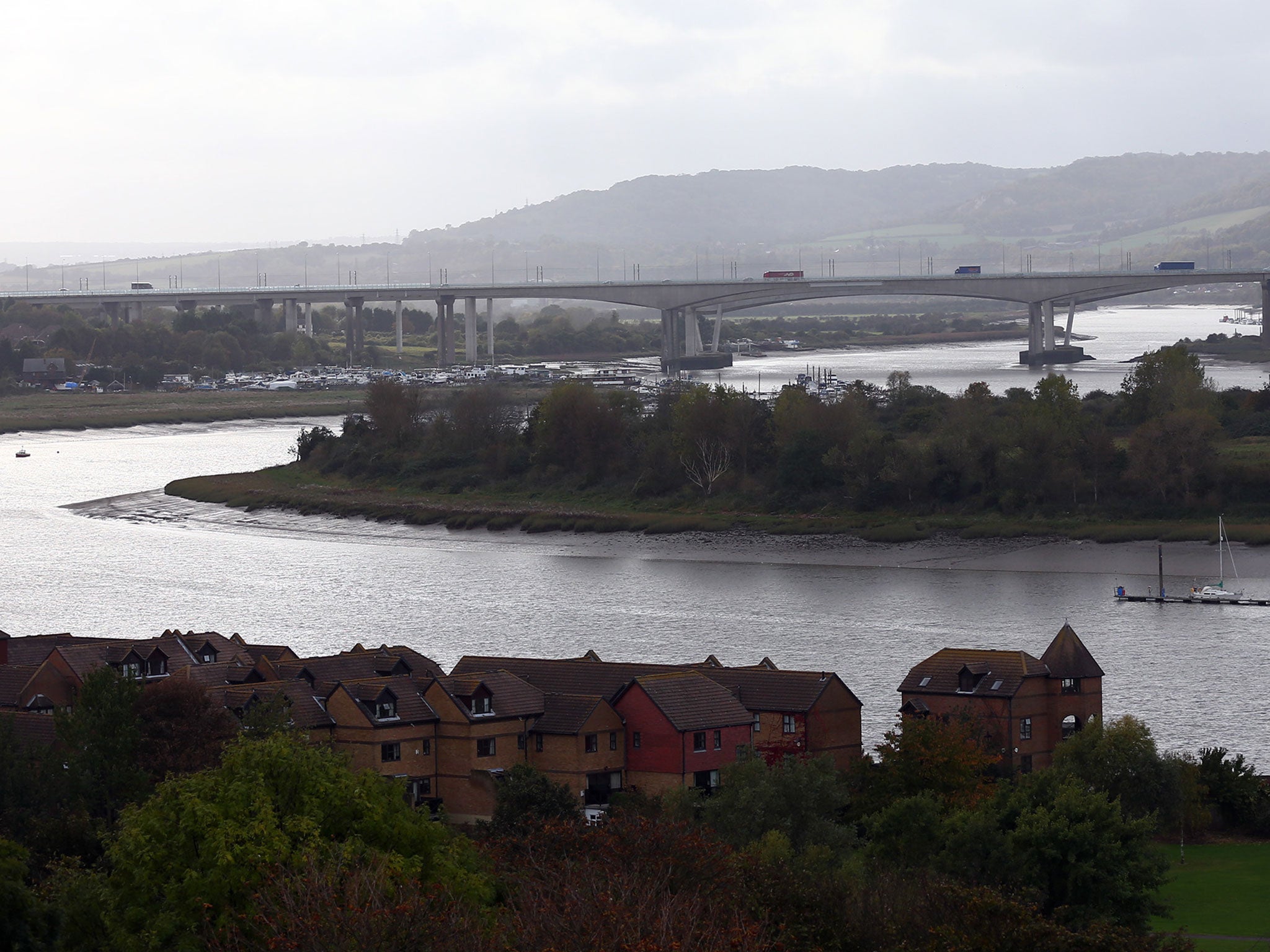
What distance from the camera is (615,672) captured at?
17125mm

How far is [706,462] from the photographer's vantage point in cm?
3609

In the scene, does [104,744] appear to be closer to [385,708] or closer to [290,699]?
[290,699]

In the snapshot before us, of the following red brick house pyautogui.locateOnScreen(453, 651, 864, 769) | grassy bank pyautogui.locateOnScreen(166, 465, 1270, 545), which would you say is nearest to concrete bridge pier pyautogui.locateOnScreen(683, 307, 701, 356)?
grassy bank pyautogui.locateOnScreen(166, 465, 1270, 545)

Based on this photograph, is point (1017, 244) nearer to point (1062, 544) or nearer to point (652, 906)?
point (1062, 544)

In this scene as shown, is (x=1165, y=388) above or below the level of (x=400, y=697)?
Result: above

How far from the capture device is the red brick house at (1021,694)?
16.7 metres

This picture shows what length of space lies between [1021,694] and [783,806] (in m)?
4.02

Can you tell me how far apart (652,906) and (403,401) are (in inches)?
1357

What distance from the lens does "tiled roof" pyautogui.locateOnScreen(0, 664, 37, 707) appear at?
17.5 meters

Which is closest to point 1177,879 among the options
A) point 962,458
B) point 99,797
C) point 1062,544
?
point 99,797

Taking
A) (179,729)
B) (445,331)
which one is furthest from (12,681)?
(445,331)

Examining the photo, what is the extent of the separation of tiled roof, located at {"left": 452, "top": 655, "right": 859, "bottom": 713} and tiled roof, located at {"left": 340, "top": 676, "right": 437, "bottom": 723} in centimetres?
140

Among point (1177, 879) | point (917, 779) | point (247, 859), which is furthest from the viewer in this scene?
point (917, 779)

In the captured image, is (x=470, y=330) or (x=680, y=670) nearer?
(x=680, y=670)
